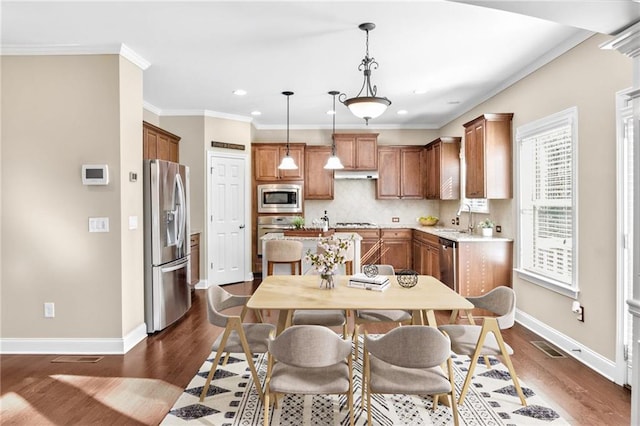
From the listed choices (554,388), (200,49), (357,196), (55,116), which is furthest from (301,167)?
(554,388)

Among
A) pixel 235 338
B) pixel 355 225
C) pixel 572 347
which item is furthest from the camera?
pixel 355 225

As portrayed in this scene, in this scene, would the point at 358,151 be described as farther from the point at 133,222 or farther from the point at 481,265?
the point at 133,222

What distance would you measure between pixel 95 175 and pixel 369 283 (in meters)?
2.59

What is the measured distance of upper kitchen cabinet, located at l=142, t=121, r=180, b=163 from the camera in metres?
4.86

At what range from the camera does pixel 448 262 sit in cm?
498

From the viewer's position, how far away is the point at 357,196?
761cm

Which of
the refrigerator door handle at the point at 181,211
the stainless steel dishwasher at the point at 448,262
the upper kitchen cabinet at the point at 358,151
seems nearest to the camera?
the refrigerator door handle at the point at 181,211

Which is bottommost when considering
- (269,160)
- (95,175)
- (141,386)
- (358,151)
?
(141,386)

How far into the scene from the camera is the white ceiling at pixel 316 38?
2889 mm

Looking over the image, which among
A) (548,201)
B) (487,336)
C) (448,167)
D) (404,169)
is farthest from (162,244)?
(404,169)

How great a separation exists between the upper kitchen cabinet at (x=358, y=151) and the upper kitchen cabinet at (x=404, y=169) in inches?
6.9

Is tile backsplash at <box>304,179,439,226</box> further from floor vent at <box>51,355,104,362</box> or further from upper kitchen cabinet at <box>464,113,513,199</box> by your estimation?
floor vent at <box>51,355,104,362</box>

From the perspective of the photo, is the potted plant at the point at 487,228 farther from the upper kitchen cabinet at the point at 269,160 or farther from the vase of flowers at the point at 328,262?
the upper kitchen cabinet at the point at 269,160

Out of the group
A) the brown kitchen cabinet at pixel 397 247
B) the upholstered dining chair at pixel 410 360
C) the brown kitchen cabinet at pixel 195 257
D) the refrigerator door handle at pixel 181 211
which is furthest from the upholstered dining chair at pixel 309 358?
the brown kitchen cabinet at pixel 397 247
